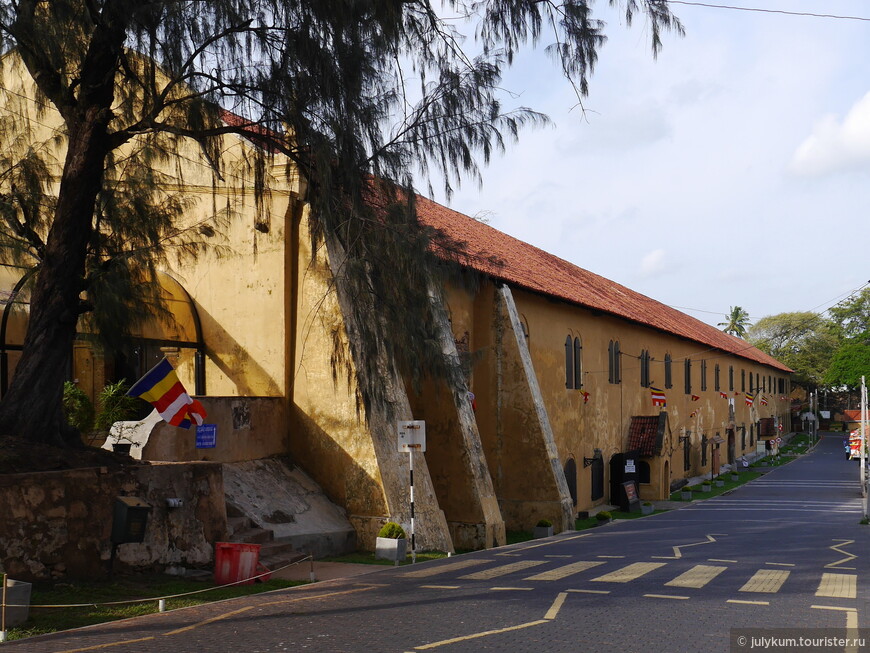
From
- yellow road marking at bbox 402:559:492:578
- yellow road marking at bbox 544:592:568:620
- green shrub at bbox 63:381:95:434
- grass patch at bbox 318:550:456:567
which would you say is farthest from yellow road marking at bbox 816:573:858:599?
green shrub at bbox 63:381:95:434

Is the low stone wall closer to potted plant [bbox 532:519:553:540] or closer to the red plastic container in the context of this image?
the red plastic container

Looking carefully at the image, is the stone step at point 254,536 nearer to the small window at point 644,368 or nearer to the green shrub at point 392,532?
the green shrub at point 392,532

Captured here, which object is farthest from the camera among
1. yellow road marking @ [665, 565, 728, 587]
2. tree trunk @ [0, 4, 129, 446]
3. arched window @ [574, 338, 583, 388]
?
arched window @ [574, 338, 583, 388]

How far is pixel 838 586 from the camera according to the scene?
12672 mm

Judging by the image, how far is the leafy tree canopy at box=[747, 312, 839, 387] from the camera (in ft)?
297

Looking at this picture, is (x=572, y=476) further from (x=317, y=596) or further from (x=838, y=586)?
(x=317, y=596)

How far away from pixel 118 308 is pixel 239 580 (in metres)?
5.09

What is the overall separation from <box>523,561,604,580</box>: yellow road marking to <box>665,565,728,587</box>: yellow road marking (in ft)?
5.42

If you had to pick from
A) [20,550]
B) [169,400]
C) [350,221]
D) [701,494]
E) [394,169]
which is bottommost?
[701,494]

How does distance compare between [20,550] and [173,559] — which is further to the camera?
Answer: [173,559]

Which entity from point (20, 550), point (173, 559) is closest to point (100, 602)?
point (20, 550)

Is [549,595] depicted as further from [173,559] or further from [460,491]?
[460,491]

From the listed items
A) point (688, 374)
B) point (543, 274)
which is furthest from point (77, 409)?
point (688, 374)

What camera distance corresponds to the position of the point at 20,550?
10.9 m
